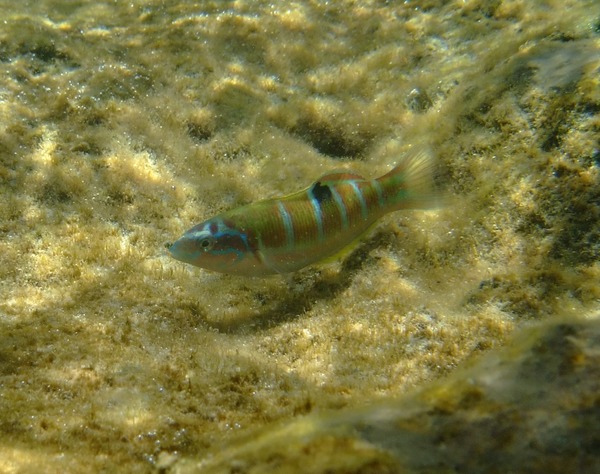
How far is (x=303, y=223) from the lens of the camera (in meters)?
3.05

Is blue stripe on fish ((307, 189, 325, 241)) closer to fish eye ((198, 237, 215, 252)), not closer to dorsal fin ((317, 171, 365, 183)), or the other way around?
dorsal fin ((317, 171, 365, 183))

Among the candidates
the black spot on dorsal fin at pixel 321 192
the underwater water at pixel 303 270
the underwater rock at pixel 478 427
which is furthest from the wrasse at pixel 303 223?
the underwater rock at pixel 478 427

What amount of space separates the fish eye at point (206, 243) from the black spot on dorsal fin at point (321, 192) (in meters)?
0.81

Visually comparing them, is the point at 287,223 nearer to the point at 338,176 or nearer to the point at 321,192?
the point at 321,192

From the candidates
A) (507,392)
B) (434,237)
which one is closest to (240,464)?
(507,392)

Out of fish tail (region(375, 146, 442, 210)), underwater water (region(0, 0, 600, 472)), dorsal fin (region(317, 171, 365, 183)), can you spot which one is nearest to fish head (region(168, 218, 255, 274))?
underwater water (region(0, 0, 600, 472))

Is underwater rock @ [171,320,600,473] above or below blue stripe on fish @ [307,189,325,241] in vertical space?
below

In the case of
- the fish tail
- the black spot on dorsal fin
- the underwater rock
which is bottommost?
the underwater rock

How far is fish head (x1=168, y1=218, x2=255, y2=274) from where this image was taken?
2.94m

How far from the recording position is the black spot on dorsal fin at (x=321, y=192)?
3.09 metres

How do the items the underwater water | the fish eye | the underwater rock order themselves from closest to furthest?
the underwater rock < the underwater water < the fish eye

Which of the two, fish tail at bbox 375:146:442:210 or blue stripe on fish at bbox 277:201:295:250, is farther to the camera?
fish tail at bbox 375:146:442:210

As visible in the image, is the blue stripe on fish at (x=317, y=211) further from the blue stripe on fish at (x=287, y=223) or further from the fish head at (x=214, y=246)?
the fish head at (x=214, y=246)

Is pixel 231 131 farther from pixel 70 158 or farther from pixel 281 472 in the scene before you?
pixel 281 472
